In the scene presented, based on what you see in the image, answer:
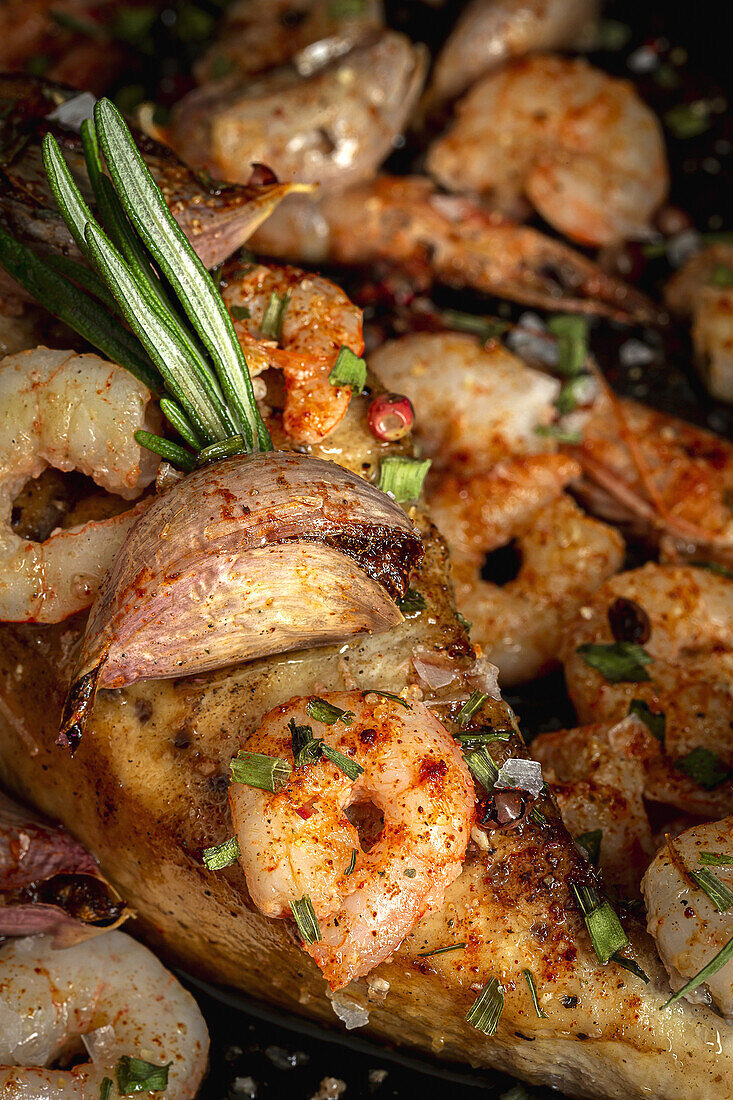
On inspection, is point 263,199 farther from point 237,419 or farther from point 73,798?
point 73,798

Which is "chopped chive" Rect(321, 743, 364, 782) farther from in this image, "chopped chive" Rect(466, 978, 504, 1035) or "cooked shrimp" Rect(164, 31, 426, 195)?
"cooked shrimp" Rect(164, 31, 426, 195)

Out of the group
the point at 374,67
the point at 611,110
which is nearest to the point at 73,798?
the point at 374,67

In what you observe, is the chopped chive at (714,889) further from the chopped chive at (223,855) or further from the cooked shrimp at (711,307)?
the cooked shrimp at (711,307)

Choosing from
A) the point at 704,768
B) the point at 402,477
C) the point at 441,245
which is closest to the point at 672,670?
the point at 704,768

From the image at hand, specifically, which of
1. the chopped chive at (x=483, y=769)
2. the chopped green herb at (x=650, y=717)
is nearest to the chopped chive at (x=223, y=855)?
the chopped chive at (x=483, y=769)

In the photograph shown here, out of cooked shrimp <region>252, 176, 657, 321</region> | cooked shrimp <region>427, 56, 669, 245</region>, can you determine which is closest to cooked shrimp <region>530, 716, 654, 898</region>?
cooked shrimp <region>252, 176, 657, 321</region>
